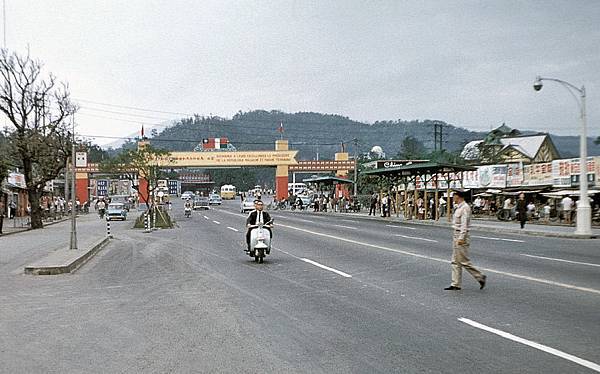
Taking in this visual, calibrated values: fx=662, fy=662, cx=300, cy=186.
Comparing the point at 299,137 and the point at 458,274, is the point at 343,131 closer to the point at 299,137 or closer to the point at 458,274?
the point at 299,137

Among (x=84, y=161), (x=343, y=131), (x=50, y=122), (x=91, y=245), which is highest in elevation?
(x=343, y=131)

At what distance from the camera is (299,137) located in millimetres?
181750

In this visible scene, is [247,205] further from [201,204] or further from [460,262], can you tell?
[460,262]

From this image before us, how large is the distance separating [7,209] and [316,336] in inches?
2066

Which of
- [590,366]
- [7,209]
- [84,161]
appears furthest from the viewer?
[7,209]

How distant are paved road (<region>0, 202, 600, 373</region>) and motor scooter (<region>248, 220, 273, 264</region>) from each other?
0.43 m

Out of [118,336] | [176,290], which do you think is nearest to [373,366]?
[118,336]

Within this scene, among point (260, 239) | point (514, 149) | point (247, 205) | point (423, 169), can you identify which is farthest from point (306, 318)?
point (514, 149)

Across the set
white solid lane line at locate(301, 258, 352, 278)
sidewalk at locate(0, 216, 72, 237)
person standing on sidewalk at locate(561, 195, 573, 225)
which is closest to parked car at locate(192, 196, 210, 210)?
sidewalk at locate(0, 216, 72, 237)

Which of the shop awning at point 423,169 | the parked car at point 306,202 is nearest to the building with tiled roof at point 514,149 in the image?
the parked car at point 306,202

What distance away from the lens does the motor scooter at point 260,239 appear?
57.1ft

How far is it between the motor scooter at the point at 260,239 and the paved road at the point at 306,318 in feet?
1.40

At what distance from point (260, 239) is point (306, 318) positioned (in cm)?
797

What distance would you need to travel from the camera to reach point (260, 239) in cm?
1748
